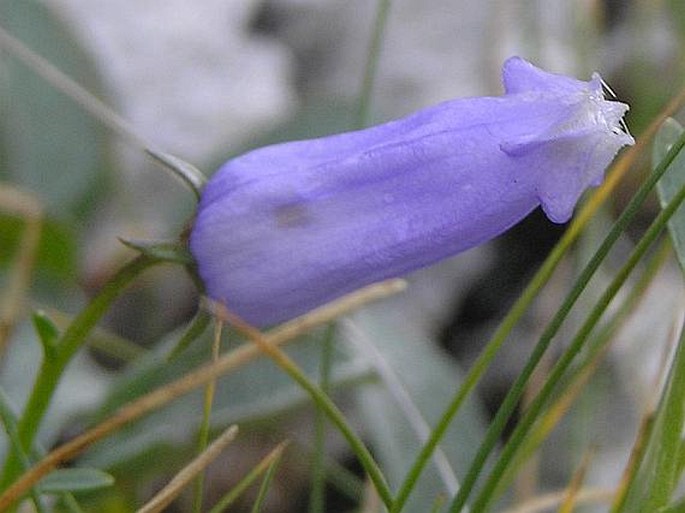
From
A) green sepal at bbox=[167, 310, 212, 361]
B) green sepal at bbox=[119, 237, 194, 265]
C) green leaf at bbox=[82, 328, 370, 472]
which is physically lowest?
green leaf at bbox=[82, 328, 370, 472]

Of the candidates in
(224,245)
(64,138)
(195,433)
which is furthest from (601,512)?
(64,138)

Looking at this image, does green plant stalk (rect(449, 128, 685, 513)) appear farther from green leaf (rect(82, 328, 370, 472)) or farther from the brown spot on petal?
green leaf (rect(82, 328, 370, 472))

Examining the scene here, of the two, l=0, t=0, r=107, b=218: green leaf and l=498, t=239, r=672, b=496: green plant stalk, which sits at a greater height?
l=498, t=239, r=672, b=496: green plant stalk

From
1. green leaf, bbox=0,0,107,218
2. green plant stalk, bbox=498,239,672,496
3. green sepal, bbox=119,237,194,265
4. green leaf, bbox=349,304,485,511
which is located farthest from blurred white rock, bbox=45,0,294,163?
green sepal, bbox=119,237,194,265

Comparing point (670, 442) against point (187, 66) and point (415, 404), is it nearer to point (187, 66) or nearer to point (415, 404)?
point (415, 404)

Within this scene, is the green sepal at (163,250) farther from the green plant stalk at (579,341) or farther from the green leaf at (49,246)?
the green leaf at (49,246)

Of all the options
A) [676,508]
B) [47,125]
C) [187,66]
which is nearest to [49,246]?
[47,125]
